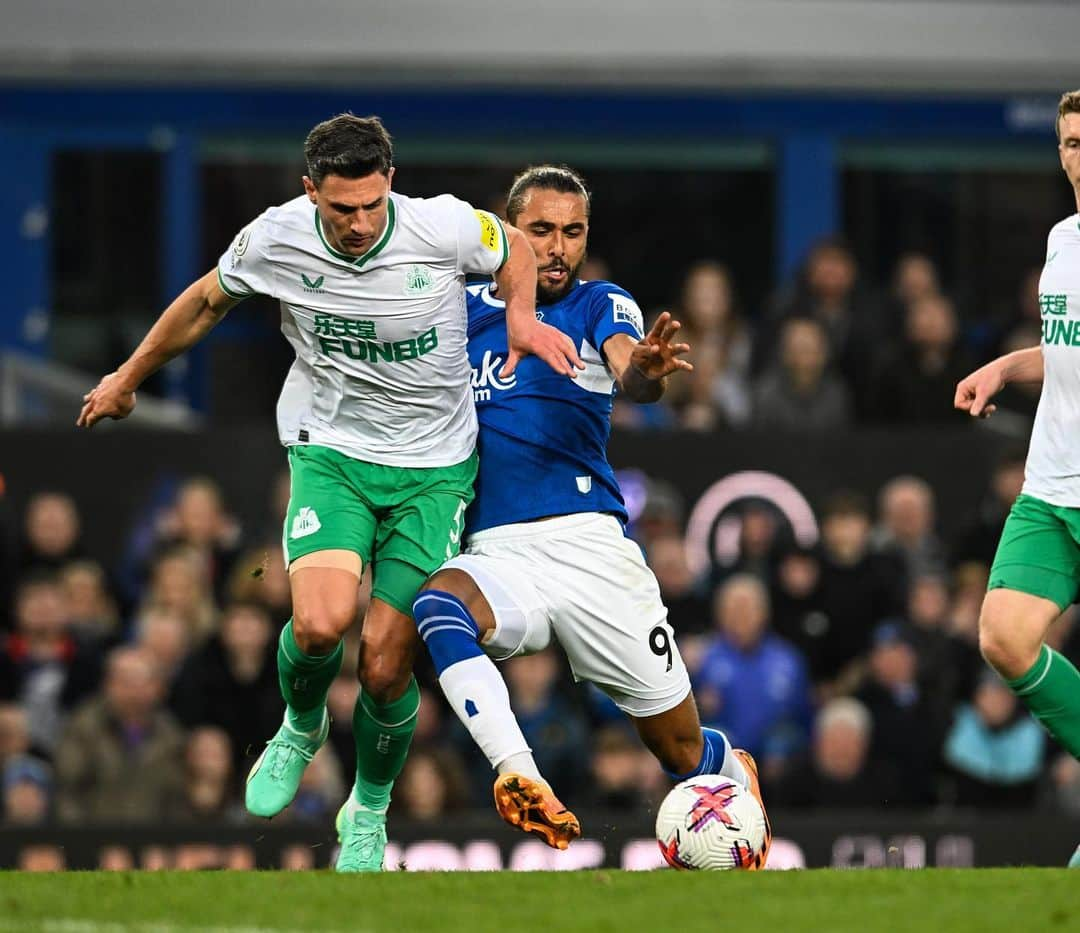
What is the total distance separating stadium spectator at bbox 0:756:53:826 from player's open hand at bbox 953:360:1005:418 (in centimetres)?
609

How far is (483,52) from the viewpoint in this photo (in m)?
17.8

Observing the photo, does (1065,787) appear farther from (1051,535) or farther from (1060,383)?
(1060,383)

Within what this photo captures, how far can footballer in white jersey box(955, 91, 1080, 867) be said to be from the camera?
27.1 feet

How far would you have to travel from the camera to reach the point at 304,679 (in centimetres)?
838

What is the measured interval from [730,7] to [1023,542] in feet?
33.7

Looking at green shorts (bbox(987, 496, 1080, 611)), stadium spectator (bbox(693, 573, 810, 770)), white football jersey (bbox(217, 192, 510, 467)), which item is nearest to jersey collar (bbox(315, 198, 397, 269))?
white football jersey (bbox(217, 192, 510, 467))

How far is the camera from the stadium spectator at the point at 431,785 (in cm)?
1234

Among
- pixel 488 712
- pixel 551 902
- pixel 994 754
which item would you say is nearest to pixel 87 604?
pixel 994 754

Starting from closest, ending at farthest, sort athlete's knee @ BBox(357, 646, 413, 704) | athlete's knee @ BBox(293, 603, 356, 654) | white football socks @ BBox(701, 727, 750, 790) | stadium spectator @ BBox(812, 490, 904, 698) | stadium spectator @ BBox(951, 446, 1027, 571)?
athlete's knee @ BBox(293, 603, 356, 654) → athlete's knee @ BBox(357, 646, 413, 704) → white football socks @ BBox(701, 727, 750, 790) → stadium spectator @ BBox(812, 490, 904, 698) → stadium spectator @ BBox(951, 446, 1027, 571)

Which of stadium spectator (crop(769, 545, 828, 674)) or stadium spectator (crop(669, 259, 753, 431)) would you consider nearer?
stadium spectator (crop(769, 545, 828, 674))

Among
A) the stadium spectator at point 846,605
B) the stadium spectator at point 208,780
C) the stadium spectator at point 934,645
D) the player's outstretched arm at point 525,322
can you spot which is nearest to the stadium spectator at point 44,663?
the stadium spectator at point 208,780

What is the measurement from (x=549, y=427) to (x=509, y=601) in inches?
27.7

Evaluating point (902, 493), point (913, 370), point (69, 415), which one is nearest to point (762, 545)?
point (902, 493)

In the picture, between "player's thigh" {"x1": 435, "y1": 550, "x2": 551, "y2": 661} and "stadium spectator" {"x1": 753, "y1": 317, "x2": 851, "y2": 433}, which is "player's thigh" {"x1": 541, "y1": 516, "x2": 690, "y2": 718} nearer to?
"player's thigh" {"x1": 435, "y1": 550, "x2": 551, "y2": 661}
